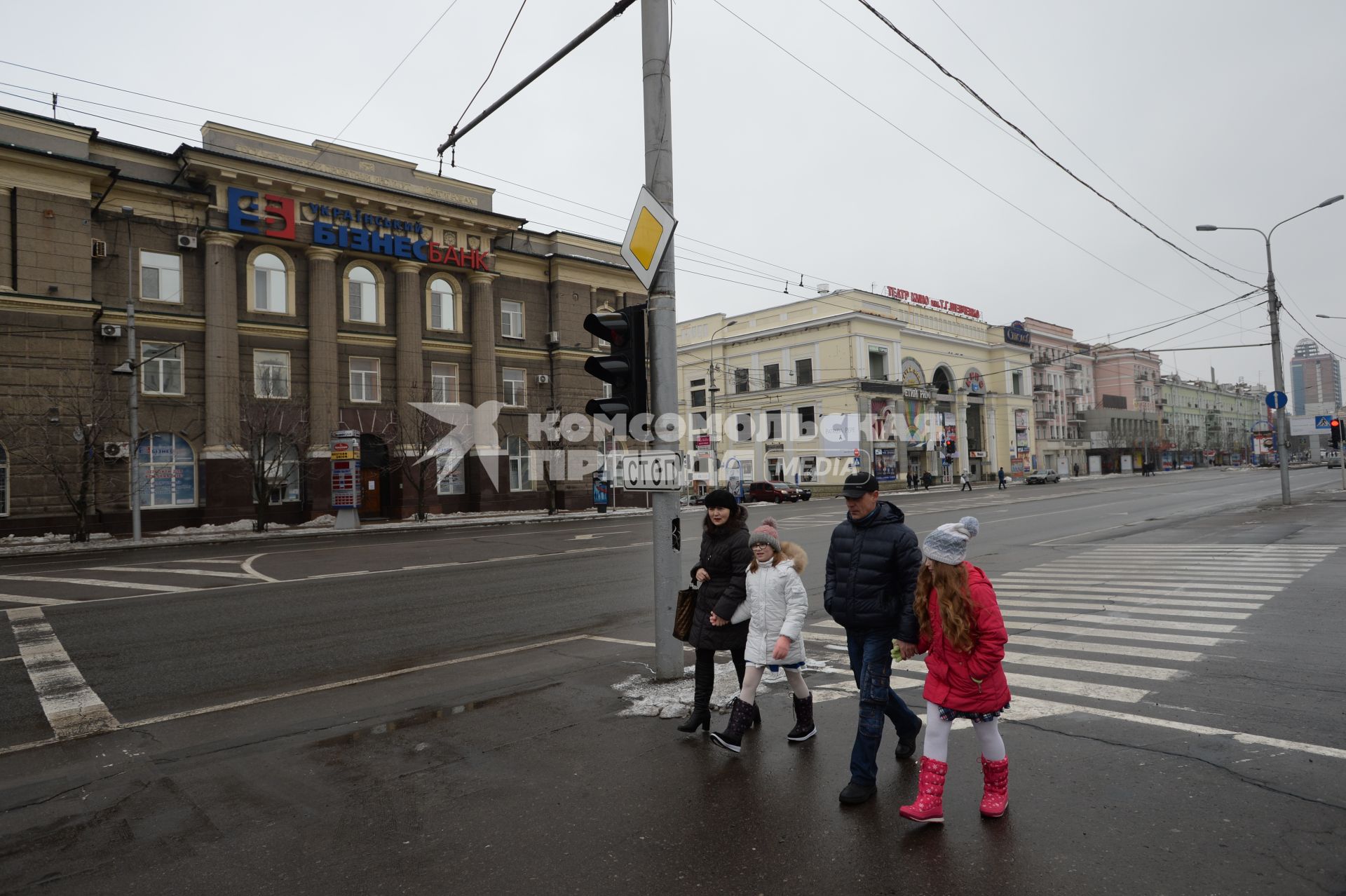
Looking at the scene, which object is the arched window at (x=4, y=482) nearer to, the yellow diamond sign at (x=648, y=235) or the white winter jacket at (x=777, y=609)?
the yellow diamond sign at (x=648, y=235)

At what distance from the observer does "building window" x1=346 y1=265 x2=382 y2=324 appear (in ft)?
106

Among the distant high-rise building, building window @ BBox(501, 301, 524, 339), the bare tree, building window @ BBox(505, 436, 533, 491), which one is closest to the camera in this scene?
the bare tree

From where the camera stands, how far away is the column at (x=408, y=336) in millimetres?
32938

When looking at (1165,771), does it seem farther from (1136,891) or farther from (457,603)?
(457,603)

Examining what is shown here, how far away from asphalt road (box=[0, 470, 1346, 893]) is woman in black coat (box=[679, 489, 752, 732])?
→ 744 millimetres

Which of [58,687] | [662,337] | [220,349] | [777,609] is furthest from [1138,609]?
[220,349]

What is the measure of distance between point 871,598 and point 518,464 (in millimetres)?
34035

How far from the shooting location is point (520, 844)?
383 centimetres

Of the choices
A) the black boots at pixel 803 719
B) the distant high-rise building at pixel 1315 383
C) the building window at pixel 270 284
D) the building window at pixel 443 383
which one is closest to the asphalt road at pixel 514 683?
the black boots at pixel 803 719

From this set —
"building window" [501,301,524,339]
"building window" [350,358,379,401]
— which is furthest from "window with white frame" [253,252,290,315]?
"building window" [501,301,524,339]

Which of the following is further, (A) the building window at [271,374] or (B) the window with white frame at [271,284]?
(B) the window with white frame at [271,284]

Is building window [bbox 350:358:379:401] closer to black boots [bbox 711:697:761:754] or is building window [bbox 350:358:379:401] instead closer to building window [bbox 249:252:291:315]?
building window [bbox 249:252:291:315]

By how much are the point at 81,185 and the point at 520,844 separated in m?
30.4

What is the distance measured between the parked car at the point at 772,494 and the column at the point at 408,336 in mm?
21511
